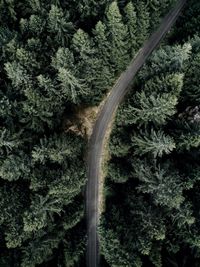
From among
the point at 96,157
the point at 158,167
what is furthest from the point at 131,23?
the point at 96,157

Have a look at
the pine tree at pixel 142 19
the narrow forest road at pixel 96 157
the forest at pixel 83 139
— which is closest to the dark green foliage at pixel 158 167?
the forest at pixel 83 139

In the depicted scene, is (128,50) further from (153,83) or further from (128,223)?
(128,223)

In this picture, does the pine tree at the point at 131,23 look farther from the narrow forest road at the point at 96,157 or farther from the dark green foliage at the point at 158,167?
the narrow forest road at the point at 96,157

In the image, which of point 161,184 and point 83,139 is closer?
point 161,184

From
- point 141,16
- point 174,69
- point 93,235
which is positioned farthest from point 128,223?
point 141,16

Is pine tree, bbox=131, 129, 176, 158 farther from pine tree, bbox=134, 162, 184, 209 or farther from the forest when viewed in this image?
pine tree, bbox=134, 162, 184, 209

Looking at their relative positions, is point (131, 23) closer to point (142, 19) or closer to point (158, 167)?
point (142, 19)

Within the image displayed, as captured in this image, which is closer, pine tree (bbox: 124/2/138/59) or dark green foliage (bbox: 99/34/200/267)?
dark green foliage (bbox: 99/34/200/267)

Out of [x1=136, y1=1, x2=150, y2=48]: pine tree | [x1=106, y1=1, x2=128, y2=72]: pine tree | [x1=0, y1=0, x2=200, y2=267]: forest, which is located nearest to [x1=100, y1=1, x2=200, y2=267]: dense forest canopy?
[x1=0, y1=0, x2=200, y2=267]: forest
